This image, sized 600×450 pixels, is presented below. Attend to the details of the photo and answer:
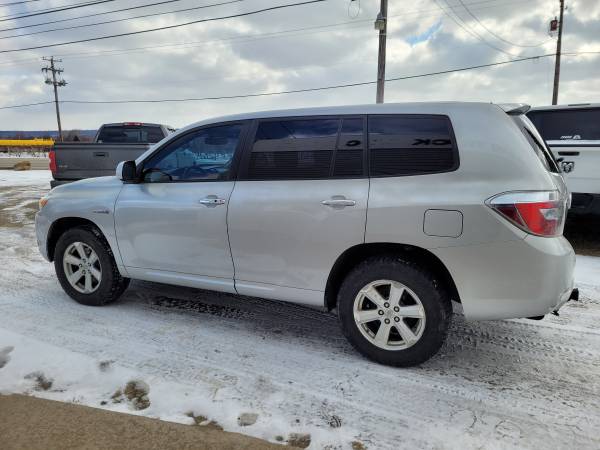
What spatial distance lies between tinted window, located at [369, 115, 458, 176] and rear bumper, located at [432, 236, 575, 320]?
1.93 ft

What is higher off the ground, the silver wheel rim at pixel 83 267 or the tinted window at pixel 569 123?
the tinted window at pixel 569 123

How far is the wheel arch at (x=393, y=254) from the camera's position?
2920 millimetres

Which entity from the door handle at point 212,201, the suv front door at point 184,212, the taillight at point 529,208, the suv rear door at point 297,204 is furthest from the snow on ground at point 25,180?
the taillight at point 529,208

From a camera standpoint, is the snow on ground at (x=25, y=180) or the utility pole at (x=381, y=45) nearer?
the utility pole at (x=381, y=45)

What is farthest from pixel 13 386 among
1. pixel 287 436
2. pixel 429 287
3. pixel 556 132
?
pixel 556 132

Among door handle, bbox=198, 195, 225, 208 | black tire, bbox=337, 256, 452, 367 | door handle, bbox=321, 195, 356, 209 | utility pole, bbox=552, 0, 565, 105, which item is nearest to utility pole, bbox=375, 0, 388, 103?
door handle, bbox=198, 195, 225, 208

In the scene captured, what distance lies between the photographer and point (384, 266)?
2.95m

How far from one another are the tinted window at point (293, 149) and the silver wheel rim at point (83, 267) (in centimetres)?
194

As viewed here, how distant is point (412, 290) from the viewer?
2887mm

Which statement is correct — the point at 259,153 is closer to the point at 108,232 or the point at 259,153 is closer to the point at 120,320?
the point at 108,232

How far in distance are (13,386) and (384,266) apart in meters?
2.58

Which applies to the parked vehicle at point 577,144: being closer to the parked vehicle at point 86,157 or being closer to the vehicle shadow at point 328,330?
the vehicle shadow at point 328,330

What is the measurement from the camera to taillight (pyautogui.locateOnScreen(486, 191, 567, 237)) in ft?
8.56

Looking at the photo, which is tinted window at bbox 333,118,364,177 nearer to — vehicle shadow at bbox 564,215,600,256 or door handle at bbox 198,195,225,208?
door handle at bbox 198,195,225,208
